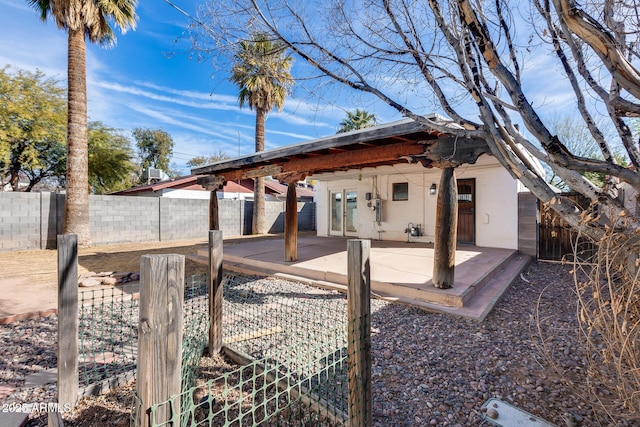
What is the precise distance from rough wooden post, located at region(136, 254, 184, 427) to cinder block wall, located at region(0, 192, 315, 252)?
38.2 feet

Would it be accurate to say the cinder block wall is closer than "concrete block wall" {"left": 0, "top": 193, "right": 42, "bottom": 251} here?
No

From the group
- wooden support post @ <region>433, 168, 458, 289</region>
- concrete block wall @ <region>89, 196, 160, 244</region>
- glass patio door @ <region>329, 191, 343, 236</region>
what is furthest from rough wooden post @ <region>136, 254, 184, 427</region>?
concrete block wall @ <region>89, 196, 160, 244</region>

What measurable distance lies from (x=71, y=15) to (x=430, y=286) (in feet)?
38.4

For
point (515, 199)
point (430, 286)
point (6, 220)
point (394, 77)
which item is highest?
point (394, 77)

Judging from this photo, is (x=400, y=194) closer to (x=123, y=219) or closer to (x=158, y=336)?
(x=158, y=336)

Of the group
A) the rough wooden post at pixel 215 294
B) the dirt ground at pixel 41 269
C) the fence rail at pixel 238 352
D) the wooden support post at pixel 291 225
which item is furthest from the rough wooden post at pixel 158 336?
the wooden support post at pixel 291 225

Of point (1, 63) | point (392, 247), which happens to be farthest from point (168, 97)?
point (392, 247)

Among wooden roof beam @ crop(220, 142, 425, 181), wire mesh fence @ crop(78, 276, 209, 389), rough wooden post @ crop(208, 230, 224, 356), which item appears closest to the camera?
wire mesh fence @ crop(78, 276, 209, 389)

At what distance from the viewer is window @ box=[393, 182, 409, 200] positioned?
9445 millimetres

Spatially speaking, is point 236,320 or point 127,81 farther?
point 127,81

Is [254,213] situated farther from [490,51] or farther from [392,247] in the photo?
[490,51]

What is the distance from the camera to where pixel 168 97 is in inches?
725

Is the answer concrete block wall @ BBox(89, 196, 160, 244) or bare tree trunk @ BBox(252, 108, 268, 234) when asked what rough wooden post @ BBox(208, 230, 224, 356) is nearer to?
concrete block wall @ BBox(89, 196, 160, 244)

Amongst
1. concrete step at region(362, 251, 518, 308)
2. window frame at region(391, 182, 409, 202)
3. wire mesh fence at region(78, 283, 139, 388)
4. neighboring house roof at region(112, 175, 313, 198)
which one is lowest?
wire mesh fence at region(78, 283, 139, 388)
